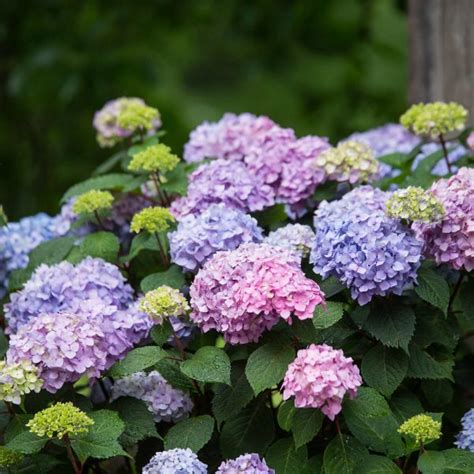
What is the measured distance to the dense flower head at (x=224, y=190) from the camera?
2516 mm

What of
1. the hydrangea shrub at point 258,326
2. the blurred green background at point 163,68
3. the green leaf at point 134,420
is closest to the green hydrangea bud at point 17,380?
the hydrangea shrub at point 258,326

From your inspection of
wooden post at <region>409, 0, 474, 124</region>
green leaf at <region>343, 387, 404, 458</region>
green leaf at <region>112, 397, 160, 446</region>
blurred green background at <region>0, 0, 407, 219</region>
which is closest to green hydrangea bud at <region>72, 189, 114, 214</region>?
green leaf at <region>112, 397, 160, 446</region>

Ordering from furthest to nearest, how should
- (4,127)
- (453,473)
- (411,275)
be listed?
(4,127), (411,275), (453,473)

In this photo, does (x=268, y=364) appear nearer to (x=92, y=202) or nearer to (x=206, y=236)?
(x=206, y=236)

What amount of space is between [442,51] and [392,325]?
1656 mm

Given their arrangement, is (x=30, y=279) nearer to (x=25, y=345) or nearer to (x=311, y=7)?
(x=25, y=345)

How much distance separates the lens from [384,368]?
2182 mm

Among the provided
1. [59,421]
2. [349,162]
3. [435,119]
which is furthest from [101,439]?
[435,119]

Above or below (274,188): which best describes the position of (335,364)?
below

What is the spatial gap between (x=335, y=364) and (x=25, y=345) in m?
0.62

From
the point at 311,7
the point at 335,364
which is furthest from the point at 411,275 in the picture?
the point at 311,7

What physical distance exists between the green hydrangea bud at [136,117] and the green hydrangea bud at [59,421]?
1.02 meters

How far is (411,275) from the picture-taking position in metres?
2.15

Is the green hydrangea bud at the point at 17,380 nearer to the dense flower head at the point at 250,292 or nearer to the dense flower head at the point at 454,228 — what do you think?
the dense flower head at the point at 250,292
